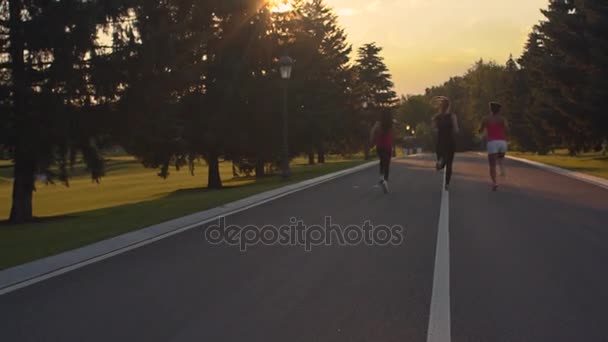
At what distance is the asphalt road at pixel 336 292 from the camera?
557cm

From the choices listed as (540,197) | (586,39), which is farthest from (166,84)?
(586,39)

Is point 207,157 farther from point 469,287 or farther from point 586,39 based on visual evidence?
point 469,287

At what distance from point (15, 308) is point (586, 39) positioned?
3904 cm

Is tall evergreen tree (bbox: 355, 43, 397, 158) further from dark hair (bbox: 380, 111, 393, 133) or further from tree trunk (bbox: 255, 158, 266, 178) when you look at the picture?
dark hair (bbox: 380, 111, 393, 133)

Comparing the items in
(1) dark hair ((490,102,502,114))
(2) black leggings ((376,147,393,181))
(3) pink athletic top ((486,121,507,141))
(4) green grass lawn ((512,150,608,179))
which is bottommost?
(4) green grass lawn ((512,150,608,179))

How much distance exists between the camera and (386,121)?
57.9 feet

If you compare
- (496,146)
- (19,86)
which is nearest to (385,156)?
(496,146)

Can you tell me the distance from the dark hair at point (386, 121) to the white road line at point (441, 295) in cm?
679

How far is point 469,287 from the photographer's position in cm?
693

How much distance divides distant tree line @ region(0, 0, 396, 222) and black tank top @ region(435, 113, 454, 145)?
9.30 m

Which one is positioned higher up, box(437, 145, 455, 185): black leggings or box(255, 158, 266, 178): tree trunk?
box(437, 145, 455, 185): black leggings

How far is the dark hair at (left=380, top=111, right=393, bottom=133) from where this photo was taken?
17.4m

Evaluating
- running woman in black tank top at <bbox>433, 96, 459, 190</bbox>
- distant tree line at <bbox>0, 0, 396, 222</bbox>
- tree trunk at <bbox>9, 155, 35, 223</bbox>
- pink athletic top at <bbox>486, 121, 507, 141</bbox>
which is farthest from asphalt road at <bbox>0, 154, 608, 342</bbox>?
tree trunk at <bbox>9, 155, 35, 223</bbox>

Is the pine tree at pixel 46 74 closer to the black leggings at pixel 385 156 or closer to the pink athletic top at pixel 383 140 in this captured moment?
the pink athletic top at pixel 383 140
